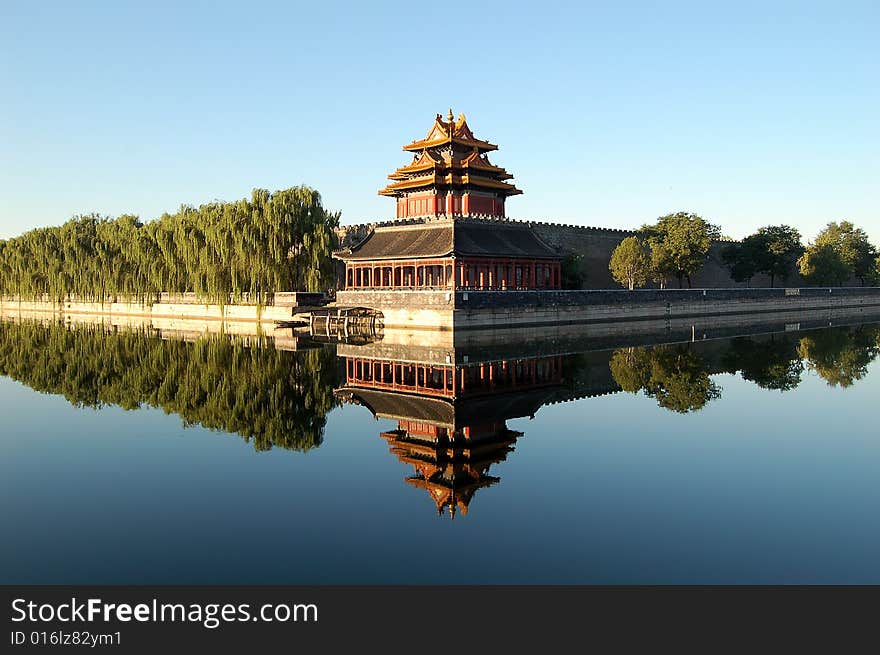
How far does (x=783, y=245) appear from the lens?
53.3 meters

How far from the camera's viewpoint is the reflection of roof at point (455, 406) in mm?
13789

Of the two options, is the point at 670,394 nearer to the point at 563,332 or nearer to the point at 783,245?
the point at 563,332

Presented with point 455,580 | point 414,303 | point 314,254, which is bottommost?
point 455,580

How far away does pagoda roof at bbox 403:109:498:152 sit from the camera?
141ft

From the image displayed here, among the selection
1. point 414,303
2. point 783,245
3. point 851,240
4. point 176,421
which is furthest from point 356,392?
point 851,240

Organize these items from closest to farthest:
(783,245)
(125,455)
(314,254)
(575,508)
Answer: (575,508)
(125,455)
(314,254)
(783,245)

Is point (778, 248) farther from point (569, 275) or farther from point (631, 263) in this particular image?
point (569, 275)

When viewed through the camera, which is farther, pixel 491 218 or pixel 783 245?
pixel 783 245

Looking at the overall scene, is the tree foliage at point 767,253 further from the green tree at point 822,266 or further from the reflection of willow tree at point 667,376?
the reflection of willow tree at point 667,376

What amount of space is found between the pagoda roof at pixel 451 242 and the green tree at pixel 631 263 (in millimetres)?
8171

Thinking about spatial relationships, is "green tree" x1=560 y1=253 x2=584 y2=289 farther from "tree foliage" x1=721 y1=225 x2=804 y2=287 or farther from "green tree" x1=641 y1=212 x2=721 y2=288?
"tree foliage" x1=721 y1=225 x2=804 y2=287

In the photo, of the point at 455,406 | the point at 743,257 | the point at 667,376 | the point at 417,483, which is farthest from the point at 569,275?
the point at 417,483

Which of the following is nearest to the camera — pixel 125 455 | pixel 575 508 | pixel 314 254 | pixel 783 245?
pixel 575 508

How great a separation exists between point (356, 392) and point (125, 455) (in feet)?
21.9
